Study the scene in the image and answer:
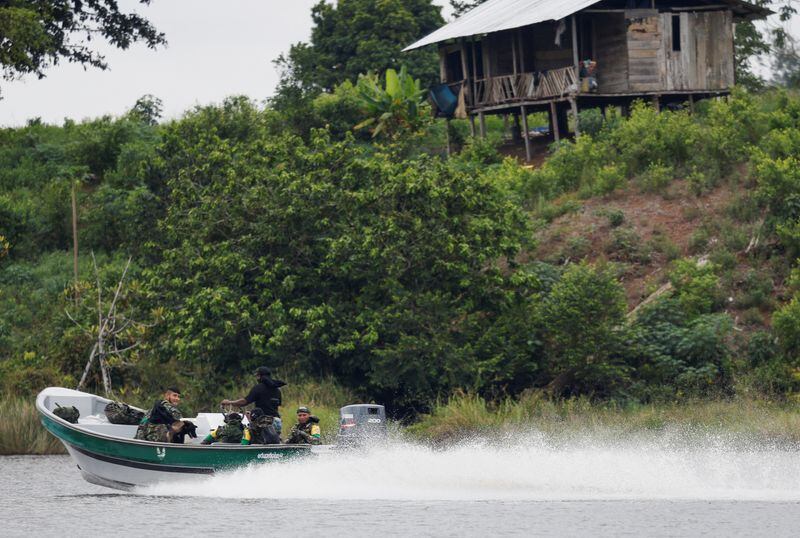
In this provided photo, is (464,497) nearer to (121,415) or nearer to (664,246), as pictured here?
(121,415)

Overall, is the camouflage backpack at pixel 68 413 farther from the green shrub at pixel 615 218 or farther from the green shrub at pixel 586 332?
the green shrub at pixel 615 218

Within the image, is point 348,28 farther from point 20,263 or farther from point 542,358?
point 542,358

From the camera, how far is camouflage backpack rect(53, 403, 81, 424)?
23.6 metres

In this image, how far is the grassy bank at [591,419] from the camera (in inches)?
1080

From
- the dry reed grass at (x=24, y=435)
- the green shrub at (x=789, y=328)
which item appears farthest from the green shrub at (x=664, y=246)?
the dry reed grass at (x=24, y=435)

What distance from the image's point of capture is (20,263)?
46.0 metres

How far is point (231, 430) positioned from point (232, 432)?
4 cm

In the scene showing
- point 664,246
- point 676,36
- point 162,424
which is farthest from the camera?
point 676,36

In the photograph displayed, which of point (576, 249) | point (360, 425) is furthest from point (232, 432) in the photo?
point (576, 249)

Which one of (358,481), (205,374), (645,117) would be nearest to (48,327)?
(205,374)

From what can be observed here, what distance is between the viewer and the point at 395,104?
1922 inches

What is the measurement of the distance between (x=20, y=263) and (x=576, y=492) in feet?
90.5

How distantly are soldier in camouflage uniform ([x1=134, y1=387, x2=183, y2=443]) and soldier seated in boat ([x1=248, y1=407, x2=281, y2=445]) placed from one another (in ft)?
3.97

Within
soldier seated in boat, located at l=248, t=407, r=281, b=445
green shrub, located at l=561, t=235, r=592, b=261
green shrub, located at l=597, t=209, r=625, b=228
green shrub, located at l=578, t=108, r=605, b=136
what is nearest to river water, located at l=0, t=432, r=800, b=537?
soldier seated in boat, located at l=248, t=407, r=281, b=445
